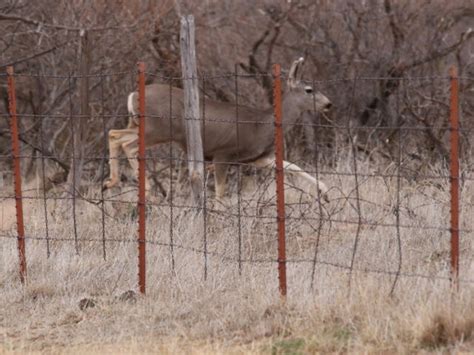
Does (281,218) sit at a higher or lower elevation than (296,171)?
lower

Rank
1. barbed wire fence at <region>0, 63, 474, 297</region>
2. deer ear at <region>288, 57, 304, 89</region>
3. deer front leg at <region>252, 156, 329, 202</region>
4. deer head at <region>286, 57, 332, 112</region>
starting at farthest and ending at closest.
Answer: deer head at <region>286, 57, 332, 112</region> → deer ear at <region>288, 57, 304, 89</region> → deer front leg at <region>252, 156, 329, 202</region> → barbed wire fence at <region>0, 63, 474, 297</region>

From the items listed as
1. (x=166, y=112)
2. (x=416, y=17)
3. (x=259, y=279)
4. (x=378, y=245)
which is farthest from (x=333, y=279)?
(x=416, y=17)

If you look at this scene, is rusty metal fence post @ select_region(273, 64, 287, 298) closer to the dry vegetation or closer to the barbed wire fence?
the barbed wire fence

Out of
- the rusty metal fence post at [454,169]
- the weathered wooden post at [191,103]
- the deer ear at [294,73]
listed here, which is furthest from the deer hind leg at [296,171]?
the rusty metal fence post at [454,169]

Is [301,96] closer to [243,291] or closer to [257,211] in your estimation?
[257,211]

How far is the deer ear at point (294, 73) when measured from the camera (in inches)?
572

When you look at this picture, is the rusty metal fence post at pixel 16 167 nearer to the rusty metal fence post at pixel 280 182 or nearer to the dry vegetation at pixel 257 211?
the dry vegetation at pixel 257 211

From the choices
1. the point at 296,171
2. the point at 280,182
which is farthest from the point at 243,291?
the point at 296,171

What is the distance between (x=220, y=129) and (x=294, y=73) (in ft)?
3.86

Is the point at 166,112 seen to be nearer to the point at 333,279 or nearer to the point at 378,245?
the point at 378,245

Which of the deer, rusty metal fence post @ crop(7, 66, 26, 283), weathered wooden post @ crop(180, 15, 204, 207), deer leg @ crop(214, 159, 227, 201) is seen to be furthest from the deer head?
rusty metal fence post @ crop(7, 66, 26, 283)

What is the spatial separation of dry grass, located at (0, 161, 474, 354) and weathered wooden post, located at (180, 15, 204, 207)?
40cm

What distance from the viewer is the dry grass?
24.6 ft

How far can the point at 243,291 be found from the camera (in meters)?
8.81
